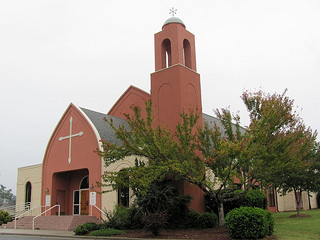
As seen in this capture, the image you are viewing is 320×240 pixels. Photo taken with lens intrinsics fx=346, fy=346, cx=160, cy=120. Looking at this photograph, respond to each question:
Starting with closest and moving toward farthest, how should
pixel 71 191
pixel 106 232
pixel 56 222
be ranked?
pixel 106 232
pixel 56 222
pixel 71 191

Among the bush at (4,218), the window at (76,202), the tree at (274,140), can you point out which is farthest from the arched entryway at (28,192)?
the tree at (274,140)

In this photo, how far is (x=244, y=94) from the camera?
19719mm

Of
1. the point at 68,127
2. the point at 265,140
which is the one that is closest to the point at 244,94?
the point at 265,140

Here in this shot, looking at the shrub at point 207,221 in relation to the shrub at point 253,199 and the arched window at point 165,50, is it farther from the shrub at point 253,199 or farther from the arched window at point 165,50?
the arched window at point 165,50

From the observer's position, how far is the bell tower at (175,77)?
2167cm

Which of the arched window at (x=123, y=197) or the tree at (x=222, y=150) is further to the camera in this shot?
the arched window at (x=123, y=197)

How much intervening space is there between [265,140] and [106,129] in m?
14.1

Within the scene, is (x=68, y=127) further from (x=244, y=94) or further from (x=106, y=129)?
(x=244, y=94)

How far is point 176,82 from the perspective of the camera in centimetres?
2195

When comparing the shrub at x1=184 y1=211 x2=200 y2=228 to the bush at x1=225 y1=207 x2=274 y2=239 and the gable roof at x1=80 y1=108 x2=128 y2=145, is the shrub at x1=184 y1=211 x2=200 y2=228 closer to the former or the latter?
the bush at x1=225 y1=207 x2=274 y2=239

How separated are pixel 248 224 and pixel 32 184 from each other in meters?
21.9

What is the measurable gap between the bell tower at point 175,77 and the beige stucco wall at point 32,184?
1338 cm

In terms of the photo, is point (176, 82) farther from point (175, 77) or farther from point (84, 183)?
point (84, 183)

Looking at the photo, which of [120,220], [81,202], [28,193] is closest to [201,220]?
[120,220]
